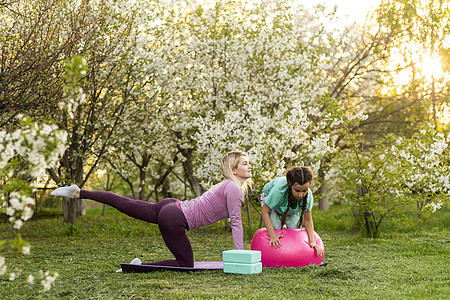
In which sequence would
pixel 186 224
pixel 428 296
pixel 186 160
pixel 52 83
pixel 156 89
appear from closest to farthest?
1. pixel 428 296
2. pixel 186 224
3. pixel 52 83
4. pixel 156 89
5. pixel 186 160

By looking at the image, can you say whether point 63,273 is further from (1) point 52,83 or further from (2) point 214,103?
(2) point 214,103

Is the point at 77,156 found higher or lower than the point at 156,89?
lower

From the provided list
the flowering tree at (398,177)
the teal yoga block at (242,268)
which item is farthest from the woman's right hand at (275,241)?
the flowering tree at (398,177)

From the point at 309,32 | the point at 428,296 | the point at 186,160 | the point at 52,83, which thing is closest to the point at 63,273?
the point at 52,83

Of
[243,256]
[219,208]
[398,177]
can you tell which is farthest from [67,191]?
[398,177]

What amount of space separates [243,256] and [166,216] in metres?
0.89

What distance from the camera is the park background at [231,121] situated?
4.46m

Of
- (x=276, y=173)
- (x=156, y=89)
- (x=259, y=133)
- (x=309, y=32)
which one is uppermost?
(x=309, y=32)

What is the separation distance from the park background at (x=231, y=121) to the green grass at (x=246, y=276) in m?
0.03

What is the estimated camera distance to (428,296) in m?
3.64

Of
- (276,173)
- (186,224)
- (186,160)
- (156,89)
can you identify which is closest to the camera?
(186,224)

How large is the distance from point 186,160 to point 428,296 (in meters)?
9.28

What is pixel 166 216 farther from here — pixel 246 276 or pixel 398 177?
pixel 398 177

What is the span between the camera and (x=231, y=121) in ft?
27.9
